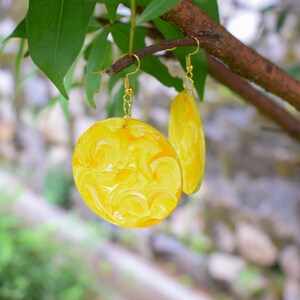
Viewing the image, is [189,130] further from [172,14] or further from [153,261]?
[153,261]

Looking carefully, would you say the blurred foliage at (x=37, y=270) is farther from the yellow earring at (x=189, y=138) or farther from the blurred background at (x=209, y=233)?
the yellow earring at (x=189, y=138)

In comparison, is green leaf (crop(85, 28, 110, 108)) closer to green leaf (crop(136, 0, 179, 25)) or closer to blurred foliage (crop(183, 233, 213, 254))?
green leaf (crop(136, 0, 179, 25))

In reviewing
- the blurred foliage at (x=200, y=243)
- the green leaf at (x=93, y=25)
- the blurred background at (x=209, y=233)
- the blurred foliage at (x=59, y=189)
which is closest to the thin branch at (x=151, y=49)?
the green leaf at (x=93, y=25)

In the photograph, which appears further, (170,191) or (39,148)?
(39,148)

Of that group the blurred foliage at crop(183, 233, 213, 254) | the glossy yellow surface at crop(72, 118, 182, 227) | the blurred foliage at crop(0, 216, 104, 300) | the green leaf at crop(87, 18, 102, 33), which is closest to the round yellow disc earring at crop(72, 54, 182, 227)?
the glossy yellow surface at crop(72, 118, 182, 227)

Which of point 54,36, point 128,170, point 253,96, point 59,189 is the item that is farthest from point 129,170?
point 59,189

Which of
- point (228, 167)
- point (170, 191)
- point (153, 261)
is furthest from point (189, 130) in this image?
point (153, 261)
